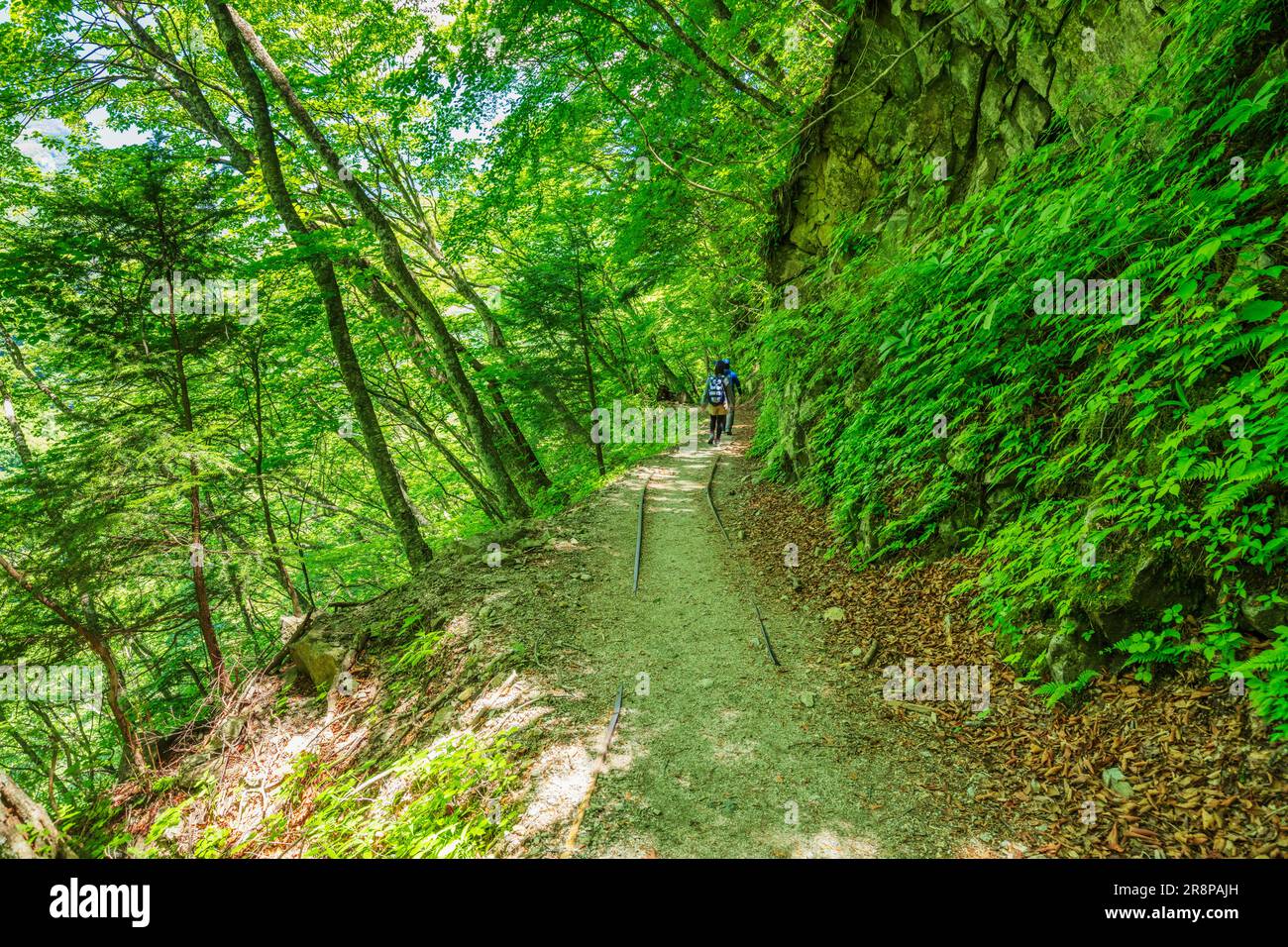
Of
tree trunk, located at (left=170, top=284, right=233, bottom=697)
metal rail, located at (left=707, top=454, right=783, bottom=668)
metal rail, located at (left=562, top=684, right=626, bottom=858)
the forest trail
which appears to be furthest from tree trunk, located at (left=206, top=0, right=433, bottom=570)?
metal rail, located at (left=562, top=684, right=626, bottom=858)

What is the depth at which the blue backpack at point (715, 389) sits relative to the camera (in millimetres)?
14836

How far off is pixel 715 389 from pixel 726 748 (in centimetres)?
1180

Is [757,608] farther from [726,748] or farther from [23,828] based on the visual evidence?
[23,828]

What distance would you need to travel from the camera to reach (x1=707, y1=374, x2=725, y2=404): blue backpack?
14.8 metres

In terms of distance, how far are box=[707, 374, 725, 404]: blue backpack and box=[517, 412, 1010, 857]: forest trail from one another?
853 cm

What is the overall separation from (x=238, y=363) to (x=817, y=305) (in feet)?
36.2

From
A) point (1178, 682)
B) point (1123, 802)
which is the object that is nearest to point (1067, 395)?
point (1178, 682)

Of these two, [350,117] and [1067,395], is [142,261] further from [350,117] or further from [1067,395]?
[1067,395]

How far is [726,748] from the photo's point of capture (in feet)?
13.4

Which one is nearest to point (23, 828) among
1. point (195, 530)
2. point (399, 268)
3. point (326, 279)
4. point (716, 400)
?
point (195, 530)

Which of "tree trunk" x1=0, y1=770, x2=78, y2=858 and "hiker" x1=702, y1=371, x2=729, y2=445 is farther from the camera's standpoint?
"hiker" x1=702, y1=371, x2=729, y2=445

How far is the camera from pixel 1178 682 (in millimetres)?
3074

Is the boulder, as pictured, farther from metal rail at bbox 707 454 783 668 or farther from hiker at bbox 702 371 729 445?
hiker at bbox 702 371 729 445

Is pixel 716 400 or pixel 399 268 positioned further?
pixel 716 400
